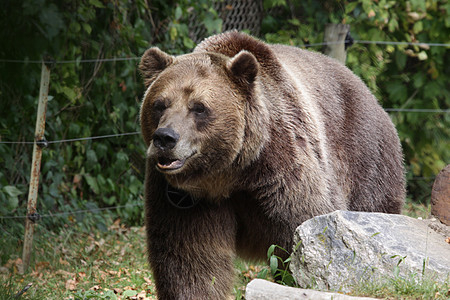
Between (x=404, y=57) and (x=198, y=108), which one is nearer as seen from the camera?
(x=198, y=108)

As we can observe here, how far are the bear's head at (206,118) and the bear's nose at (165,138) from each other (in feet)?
0.10

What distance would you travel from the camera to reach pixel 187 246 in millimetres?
4199

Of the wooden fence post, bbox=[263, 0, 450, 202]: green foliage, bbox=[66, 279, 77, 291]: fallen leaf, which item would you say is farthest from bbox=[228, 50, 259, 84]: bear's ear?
bbox=[263, 0, 450, 202]: green foliage

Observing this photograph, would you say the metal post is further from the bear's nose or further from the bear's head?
the bear's nose

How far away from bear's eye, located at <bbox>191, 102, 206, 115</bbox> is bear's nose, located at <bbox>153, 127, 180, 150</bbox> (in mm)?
263

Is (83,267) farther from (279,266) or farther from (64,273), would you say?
(279,266)

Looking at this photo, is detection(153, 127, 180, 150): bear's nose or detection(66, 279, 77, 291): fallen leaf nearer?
detection(153, 127, 180, 150): bear's nose

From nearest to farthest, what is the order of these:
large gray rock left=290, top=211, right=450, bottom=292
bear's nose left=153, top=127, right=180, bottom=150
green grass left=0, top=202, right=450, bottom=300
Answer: large gray rock left=290, top=211, right=450, bottom=292
bear's nose left=153, top=127, right=180, bottom=150
green grass left=0, top=202, right=450, bottom=300

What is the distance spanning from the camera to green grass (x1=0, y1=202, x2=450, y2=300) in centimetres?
498

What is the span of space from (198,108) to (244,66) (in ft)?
1.36

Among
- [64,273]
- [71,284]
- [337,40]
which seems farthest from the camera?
[337,40]

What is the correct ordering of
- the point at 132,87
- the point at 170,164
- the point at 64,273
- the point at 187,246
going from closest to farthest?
the point at 170,164 → the point at 187,246 → the point at 64,273 → the point at 132,87

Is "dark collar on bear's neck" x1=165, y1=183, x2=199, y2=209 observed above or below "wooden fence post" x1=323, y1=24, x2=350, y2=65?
below

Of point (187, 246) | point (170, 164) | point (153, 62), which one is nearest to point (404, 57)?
point (153, 62)
